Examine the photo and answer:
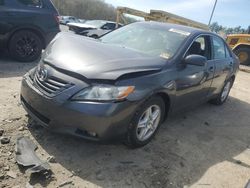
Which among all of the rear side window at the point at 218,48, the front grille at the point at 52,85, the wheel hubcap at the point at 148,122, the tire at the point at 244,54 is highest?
the rear side window at the point at 218,48

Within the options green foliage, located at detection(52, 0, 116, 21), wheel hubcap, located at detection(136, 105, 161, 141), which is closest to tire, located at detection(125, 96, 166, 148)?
wheel hubcap, located at detection(136, 105, 161, 141)

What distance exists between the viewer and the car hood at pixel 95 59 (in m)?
3.42

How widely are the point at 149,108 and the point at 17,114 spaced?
191 cm

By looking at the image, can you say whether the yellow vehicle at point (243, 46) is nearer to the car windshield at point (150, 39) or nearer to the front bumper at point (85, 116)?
the car windshield at point (150, 39)

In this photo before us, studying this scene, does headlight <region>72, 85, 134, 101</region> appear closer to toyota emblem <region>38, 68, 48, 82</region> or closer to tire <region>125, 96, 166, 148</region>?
tire <region>125, 96, 166, 148</region>

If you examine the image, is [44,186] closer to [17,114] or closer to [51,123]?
[51,123]

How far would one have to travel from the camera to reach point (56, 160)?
134 inches

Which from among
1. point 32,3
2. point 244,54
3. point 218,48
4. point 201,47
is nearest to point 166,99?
point 201,47

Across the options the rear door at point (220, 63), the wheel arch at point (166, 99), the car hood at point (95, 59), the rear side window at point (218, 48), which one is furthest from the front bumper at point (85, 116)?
the rear side window at point (218, 48)

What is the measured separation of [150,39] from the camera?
15.4 ft

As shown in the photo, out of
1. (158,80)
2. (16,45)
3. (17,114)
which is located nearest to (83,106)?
(158,80)

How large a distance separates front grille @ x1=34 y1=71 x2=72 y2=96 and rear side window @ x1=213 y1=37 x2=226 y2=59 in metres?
3.27

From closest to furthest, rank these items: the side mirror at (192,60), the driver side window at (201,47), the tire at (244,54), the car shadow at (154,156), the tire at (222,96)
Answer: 1. the car shadow at (154,156)
2. the side mirror at (192,60)
3. the driver side window at (201,47)
4. the tire at (222,96)
5. the tire at (244,54)

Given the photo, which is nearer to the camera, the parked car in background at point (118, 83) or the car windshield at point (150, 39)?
the parked car in background at point (118, 83)
